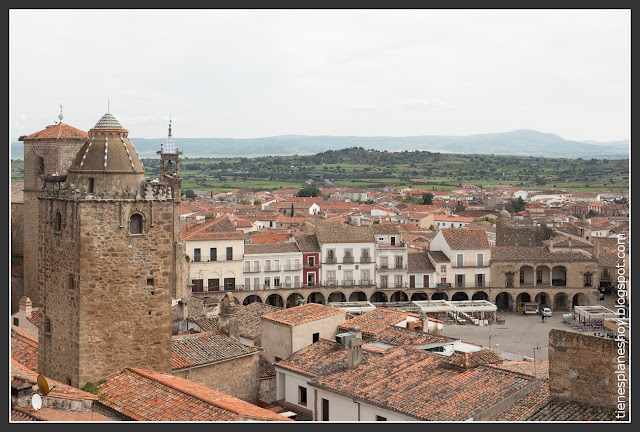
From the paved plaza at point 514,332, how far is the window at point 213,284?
1494cm

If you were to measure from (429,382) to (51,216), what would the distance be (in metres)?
9.19

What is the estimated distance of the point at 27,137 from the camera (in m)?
32.6

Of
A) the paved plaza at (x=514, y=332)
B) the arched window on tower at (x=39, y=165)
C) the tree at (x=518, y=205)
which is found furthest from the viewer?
the tree at (x=518, y=205)

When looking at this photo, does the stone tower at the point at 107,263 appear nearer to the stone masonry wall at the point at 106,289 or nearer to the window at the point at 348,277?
the stone masonry wall at the point at 106,289

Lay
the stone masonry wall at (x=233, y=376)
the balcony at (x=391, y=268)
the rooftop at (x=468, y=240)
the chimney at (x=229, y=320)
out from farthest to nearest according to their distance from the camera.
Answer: the balcony at (x=391, y=268) → the rooftop at (x=468, y=240) → the chimney at (x=229, y=320) → the stone masonry wall at (x=233, y=376)

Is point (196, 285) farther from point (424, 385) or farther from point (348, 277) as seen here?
point (424, 385)

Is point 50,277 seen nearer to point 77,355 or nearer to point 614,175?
point 77,355

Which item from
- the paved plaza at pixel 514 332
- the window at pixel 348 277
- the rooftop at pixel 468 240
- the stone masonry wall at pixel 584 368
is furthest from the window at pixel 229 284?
the stone masonry wall at pixel 584 368

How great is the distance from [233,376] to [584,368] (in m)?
9.00

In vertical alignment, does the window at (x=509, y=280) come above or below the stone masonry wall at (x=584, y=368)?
below

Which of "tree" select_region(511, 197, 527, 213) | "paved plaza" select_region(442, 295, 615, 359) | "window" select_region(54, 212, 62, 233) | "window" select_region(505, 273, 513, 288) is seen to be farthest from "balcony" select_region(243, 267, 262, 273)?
"tree" select_region(511, 197, 527, 213)

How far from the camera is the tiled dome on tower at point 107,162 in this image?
687 inches

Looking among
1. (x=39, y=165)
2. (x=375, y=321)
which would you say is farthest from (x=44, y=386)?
(x=39, y=165)

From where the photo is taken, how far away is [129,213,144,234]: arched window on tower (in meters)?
17.6
